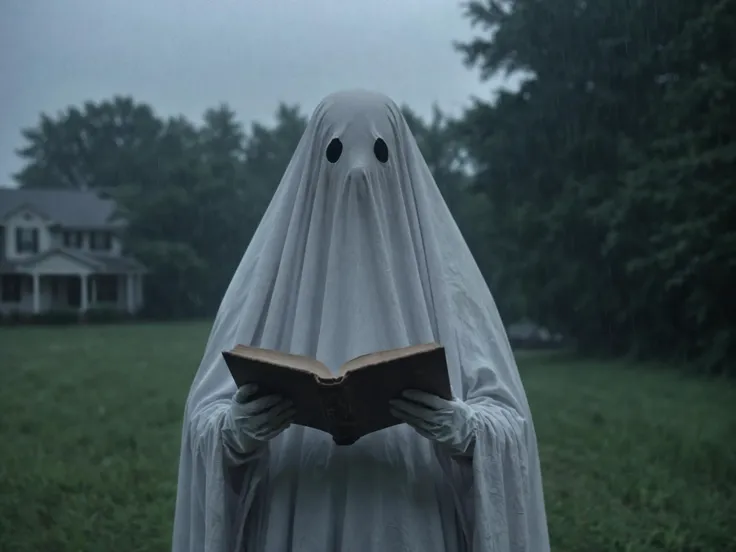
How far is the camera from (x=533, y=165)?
573 inches

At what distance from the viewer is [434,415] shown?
1506 mm

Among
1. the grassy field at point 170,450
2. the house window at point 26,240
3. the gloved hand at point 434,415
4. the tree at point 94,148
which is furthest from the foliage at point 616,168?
the gloved hand at point 434,415

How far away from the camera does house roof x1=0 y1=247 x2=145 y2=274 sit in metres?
9.88

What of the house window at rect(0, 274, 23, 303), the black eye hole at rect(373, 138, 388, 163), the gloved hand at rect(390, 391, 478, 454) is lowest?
the gloved hand at rect(390, 391, 478, 454)

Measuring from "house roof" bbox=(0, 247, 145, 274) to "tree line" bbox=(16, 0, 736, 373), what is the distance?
36 cm

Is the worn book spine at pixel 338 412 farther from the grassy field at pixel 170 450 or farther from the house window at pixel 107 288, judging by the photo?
the house window at pixel 107 288

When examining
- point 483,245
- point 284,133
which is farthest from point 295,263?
point 284,133

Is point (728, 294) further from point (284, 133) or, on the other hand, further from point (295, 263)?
point (284, 133)

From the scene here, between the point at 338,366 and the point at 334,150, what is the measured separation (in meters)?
0.47

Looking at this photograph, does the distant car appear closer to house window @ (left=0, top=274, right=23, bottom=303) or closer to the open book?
house window @ (left=0, top=274, right=23, bottom=303)

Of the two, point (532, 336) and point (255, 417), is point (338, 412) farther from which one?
point (532, 336)

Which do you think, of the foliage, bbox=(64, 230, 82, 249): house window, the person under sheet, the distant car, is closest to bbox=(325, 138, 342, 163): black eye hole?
the person under sheet

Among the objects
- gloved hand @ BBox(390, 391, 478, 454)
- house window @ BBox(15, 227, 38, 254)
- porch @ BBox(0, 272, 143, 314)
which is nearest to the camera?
gloved hand @ BBox(390, 391, 478, 454)

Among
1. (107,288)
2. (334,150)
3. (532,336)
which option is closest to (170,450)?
(334,150)
